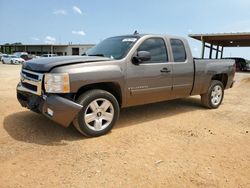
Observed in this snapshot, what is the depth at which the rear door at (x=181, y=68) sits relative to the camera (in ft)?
18.7

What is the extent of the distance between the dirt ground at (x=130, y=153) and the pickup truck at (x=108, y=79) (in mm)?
463

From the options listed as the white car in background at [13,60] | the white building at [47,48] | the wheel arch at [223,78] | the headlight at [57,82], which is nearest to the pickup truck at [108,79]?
the headlight at [57,82]

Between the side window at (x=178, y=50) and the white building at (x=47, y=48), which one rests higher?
the white building at (x=47, y=48)

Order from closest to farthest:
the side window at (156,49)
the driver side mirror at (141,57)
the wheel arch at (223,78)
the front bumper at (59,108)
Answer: the front bumper at (59,108)
the driver side mirror at (141,57)
the side window at (156,49)
the wheel arch at (223,78)

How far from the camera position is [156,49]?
5434mm

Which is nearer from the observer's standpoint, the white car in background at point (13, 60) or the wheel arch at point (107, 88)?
the wheel arch at point (107, 88)

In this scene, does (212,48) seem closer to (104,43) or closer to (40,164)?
(104,43)

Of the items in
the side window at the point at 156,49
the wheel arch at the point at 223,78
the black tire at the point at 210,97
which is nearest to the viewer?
the side window at the point at 156,49

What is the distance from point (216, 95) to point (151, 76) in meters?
2.90

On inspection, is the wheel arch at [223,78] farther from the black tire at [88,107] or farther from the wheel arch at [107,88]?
the black tire at [88,107]

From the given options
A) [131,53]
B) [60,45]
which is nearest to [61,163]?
[131,53]

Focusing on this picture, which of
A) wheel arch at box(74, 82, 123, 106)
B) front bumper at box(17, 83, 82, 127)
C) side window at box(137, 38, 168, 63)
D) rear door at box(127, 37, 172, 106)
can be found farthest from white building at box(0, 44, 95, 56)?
front bumper at box(17, 83, 82, 127)

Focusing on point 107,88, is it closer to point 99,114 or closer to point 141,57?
point 99,114

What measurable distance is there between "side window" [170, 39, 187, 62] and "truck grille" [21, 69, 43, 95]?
3.06 metres
